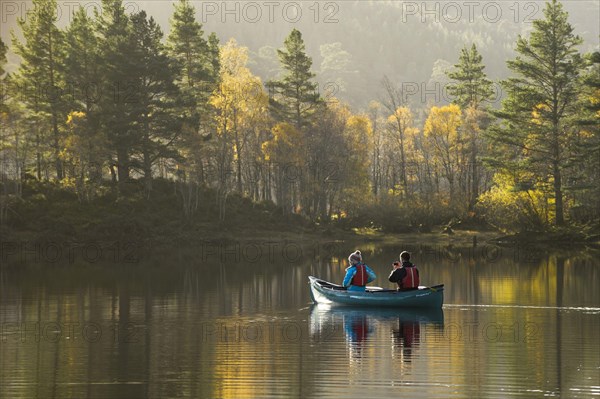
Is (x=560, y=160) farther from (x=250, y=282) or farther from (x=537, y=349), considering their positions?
(x=537, y=349)

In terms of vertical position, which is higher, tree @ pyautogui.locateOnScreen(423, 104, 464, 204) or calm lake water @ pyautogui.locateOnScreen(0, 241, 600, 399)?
tree @ pyautogui.locateOnScreen(423, 104, 464, 204)

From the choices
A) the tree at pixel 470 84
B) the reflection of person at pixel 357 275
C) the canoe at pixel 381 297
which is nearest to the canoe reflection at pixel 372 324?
the canoe at pixel 381 297

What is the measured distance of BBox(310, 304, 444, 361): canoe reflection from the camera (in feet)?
78.7

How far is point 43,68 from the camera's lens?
73688 millimetres

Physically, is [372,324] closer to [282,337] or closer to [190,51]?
[282,337]

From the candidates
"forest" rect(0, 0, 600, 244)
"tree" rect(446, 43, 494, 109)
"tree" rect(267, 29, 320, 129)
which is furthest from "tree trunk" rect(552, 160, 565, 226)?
"tree" rect(267, 29, 320, 129)

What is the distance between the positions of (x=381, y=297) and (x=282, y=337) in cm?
712

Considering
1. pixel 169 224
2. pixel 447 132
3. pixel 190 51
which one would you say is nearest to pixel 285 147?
pixel 190 51

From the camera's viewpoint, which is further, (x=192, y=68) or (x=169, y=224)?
(x=192, y=68)

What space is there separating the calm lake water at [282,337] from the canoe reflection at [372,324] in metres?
0.07

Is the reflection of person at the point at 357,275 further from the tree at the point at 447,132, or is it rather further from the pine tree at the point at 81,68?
the tree at the point at 447,132

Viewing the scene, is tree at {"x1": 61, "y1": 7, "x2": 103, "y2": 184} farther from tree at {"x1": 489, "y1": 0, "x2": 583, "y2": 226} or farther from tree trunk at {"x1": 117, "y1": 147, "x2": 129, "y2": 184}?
tree at {"x1": 489, "y1": 0, "x2": 583, "y2": 226}

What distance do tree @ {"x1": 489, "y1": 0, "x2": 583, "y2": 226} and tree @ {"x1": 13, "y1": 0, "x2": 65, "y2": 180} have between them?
37236 mm

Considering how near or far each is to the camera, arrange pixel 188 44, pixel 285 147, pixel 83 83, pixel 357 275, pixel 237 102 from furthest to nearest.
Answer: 1. pixel 188 44
2. pixel 285 147
3. pixel 237 102
4. pixel 83 83
5. pixel 357 275
